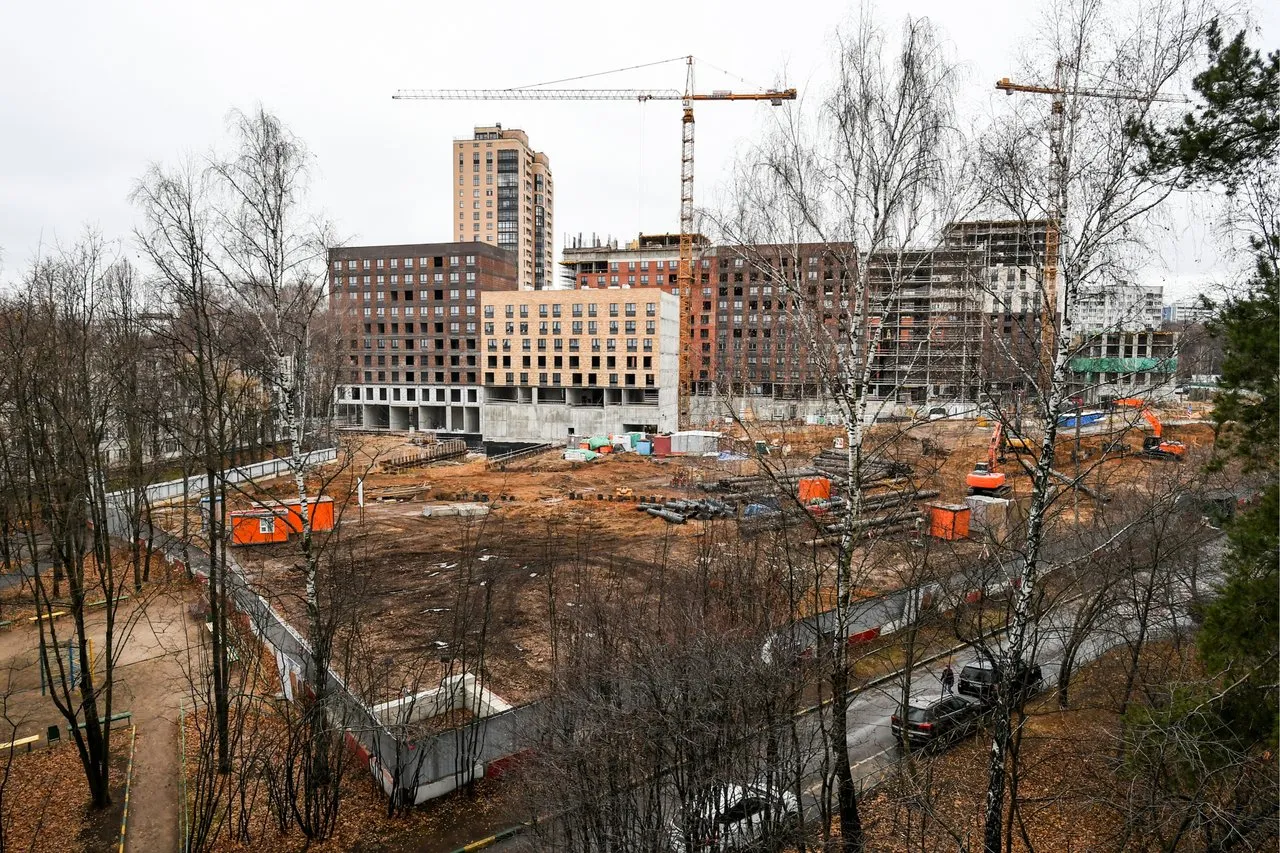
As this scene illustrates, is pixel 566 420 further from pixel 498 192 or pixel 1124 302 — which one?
pixel 498 192

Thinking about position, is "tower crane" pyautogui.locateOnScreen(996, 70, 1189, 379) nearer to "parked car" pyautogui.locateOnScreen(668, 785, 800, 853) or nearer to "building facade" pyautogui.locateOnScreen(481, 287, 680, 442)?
"parked car" pyautogui.locateOnScreen(668, 785, 800, 853)

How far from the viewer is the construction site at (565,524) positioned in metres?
15.1

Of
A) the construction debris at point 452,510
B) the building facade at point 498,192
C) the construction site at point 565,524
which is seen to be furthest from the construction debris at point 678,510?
the building facade at point 498,192

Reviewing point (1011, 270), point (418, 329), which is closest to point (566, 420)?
point (418, 329)

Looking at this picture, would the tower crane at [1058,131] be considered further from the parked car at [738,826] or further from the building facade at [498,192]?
the building facade at [498,192]

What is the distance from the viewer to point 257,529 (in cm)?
2795

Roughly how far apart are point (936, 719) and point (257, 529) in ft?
83.7

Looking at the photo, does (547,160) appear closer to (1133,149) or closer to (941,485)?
(941,485)

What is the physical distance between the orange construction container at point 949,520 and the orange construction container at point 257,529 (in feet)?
84.0

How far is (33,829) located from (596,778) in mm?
10832

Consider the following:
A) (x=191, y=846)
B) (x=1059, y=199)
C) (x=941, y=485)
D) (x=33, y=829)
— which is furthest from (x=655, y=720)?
(x=941, y=485)

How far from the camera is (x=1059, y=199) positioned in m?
9.59

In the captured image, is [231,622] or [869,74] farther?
[231,622]

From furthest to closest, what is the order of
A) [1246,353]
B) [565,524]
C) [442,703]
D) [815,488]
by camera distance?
[815,488] < [565,524] < [442,703] < [1246,353]
